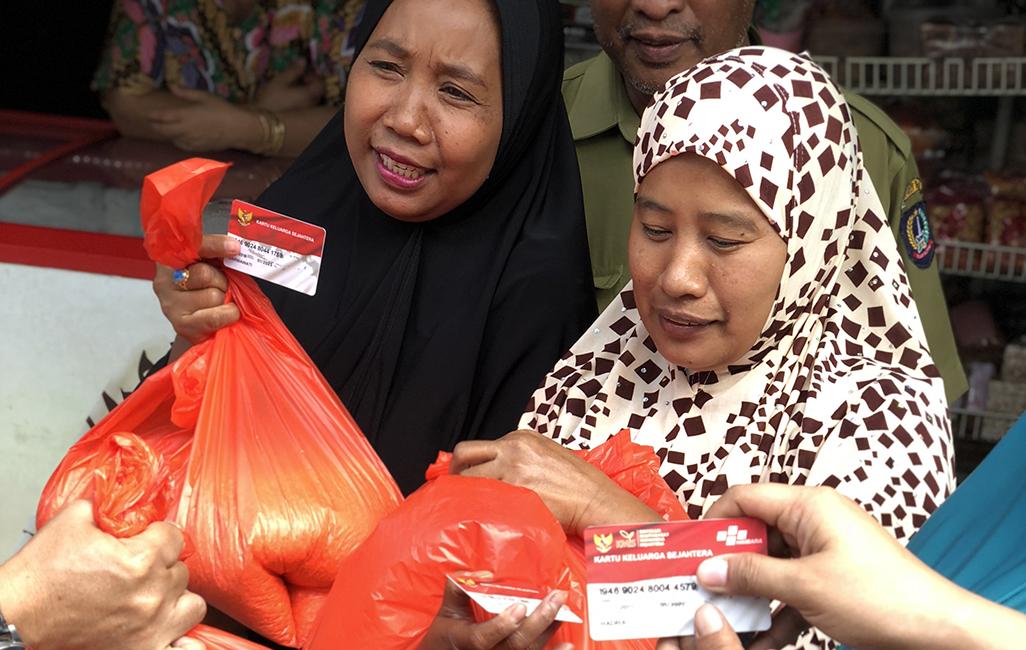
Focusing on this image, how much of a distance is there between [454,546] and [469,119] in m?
0.87

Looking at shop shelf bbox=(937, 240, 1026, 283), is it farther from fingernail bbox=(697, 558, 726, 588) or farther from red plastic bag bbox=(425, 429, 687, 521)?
fingernail bbox=(697, 558, 726, 588)

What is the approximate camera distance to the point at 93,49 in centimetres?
445

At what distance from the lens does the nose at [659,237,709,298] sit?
167cm

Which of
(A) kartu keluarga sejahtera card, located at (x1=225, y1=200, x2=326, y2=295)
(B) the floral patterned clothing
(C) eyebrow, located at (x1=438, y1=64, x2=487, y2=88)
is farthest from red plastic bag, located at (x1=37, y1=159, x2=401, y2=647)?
(B) the floral patterned clothing

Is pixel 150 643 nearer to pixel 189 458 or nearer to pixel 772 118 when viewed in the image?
pixel 189 458

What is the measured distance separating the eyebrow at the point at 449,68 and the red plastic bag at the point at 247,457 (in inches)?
15.3

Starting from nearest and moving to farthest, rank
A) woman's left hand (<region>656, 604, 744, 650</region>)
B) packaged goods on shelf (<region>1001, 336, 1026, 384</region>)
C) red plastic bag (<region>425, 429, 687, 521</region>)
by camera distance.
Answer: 1. woman's left hand (<region>656, 604, 744, 650</region>)
2. red plastic bag (<region>425, 429, 687, 521</region>)
3. packaged goods on shelf (<region>1001, 336, 1026, 384</region>)

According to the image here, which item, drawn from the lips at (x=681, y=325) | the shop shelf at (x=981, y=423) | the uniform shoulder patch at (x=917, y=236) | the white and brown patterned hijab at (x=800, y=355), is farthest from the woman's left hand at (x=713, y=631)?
the shop shelf at (x=981, y=423)

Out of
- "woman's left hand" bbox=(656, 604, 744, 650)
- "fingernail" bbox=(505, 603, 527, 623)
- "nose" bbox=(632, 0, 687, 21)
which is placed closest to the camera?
"woman's left hand" bbox=(656, 604, 744, 650)

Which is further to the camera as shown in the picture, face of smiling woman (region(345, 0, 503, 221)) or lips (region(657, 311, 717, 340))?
face of smiling woman (region(345, 0, 503, 221))

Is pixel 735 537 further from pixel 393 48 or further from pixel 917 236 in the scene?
pixel 917 236

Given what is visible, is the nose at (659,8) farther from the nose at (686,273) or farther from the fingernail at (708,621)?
the fingernail at (708,621)

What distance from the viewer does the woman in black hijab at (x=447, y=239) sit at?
6.79 feet

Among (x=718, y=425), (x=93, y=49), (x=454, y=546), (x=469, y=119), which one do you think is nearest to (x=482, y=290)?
(x=469, y=119)
